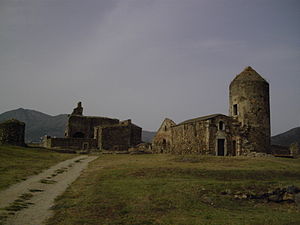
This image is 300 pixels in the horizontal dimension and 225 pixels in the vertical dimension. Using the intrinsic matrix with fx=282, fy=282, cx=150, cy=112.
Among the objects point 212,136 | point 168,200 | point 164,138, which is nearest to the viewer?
point 168,200

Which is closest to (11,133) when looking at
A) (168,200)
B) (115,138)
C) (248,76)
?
(115,138)

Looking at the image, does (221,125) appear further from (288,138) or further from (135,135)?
(288,138)

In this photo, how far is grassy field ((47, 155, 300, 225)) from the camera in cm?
944

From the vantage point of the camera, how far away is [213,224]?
8.99 m

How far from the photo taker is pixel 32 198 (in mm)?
11055

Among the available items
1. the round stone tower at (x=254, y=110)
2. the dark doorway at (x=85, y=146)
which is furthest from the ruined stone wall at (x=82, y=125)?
the round stone tower at (x=254, y=110)

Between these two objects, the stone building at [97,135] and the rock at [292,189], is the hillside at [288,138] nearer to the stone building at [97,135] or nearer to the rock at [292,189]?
the stone building at [97,135]

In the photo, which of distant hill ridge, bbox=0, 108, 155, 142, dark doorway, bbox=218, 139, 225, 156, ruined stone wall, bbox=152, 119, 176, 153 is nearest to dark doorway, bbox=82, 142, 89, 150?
ruined stone wall, bbox=152, 119, 176, 153

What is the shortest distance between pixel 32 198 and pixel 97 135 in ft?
106

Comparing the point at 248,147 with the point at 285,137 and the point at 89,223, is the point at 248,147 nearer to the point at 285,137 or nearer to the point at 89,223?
the point at 89,223

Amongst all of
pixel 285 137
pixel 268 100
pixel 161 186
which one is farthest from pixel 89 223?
pixel 285 137

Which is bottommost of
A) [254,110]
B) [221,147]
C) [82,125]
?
[221,147]

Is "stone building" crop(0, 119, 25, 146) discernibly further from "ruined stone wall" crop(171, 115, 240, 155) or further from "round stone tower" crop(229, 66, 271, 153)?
"round stone tower" crop(229, 66, 271, 153)

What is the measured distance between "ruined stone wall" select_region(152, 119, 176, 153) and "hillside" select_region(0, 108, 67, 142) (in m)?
86.0
